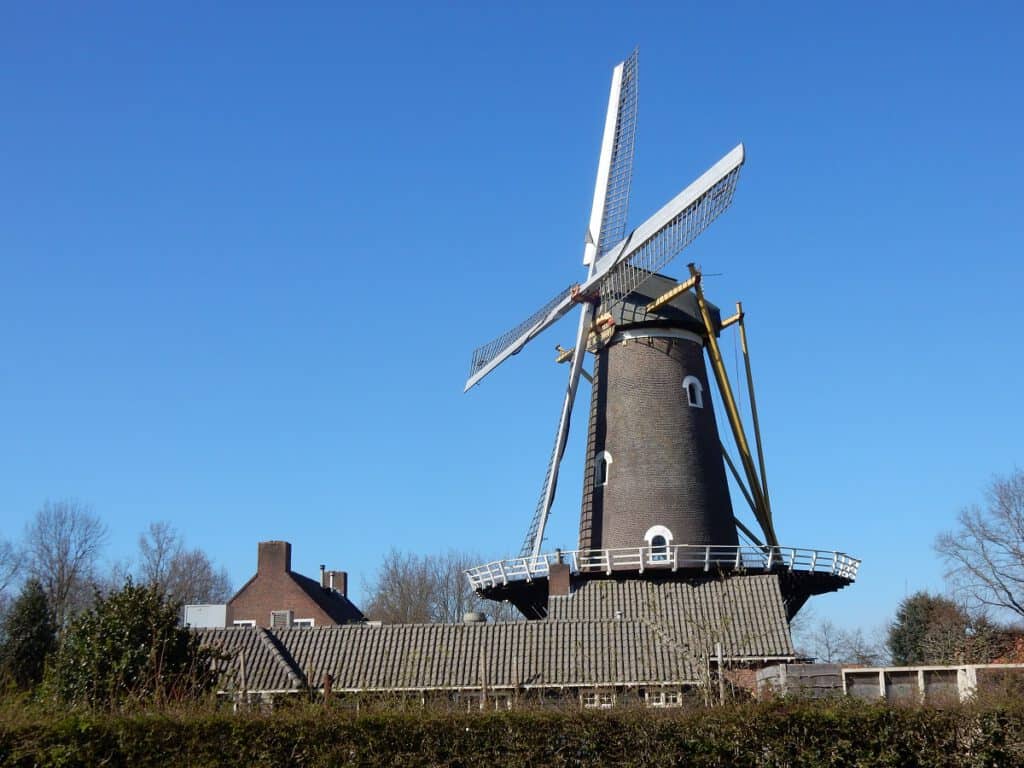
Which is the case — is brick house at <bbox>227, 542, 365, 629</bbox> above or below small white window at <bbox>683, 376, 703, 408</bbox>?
below

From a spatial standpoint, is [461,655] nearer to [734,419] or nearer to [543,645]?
[543,645]

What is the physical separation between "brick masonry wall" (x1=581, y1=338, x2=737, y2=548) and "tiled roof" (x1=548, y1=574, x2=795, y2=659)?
3.65ft

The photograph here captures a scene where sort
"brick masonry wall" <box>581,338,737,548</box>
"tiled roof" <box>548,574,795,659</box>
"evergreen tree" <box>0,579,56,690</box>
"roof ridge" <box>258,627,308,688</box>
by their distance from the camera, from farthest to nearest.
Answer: "evergreen tree" <box>0,579,56,690</box>
"brick masonry wall" <box>581,338,737,548</box>
"tiled roof" <box>548,574,795,659</box>
"roof ridge" <box>258,627,308,688</box>

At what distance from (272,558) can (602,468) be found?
1495 cm

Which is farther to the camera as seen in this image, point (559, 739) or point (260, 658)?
point (260, 658)

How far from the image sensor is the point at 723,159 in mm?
25047

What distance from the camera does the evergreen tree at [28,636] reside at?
30141 millimetres

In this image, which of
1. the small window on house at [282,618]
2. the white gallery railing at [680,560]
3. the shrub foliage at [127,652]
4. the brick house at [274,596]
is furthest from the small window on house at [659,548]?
the brick house at [274,596]

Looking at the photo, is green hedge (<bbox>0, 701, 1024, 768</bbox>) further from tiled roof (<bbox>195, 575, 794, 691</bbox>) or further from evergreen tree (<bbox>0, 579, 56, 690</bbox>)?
evergreen tree (<bbox>0, 579, 56, 690</bbox>)

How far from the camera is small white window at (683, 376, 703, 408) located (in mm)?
26969

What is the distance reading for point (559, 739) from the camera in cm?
1182

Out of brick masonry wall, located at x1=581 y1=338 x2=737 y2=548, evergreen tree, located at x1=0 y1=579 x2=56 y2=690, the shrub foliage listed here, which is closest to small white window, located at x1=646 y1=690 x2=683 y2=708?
the shrub foliage

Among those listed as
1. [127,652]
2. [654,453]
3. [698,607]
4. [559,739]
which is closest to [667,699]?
[559,739]

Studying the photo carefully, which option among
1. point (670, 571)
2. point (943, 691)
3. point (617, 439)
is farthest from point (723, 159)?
point (943, 691)
